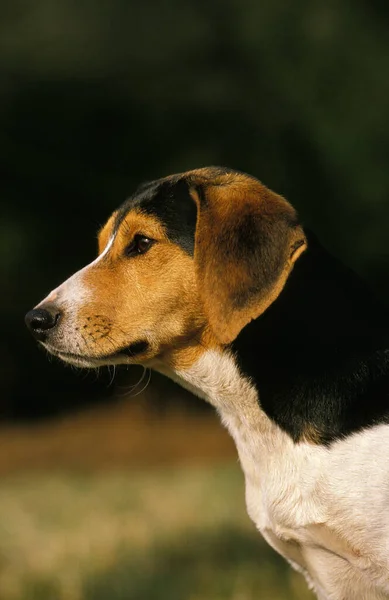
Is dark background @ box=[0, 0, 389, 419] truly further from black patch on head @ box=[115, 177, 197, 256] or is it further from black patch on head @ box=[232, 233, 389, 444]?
black patch on head @ box=[232, 233, 389, 444]

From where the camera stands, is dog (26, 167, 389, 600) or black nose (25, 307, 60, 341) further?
black nose (25, 307, 60, 341)

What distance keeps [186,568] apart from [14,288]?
7795 mm

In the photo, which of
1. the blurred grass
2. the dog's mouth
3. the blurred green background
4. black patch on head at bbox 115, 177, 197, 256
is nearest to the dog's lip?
the dog's mouth

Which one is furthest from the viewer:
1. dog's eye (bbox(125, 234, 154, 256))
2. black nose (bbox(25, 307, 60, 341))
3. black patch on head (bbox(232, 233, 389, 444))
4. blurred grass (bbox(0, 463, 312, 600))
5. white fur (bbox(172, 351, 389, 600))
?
blurred grass (bbox(0, 463, 312, 600))

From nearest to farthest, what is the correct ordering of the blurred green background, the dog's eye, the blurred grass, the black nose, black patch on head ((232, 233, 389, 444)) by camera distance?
black patch on head ((232, 233, 389, 444))
the black nose
the dog's eye
the blurred grass
the blurred green background

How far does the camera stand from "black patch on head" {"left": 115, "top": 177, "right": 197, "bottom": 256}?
4387mm

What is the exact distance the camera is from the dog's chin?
14.2 feet

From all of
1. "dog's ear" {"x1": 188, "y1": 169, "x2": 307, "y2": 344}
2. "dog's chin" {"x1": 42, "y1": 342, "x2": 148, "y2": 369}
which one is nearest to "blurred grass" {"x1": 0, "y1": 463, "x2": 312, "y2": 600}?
"dog's chin" {"x1": 42, "y1": 342, "x2": 148, "y2": 369}

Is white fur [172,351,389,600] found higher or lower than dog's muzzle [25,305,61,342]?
lower

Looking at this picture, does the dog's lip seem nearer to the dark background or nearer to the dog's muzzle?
the dog's muzzle

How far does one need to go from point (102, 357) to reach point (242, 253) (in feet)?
2.63

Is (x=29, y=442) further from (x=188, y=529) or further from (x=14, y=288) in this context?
(x=188, y=529)

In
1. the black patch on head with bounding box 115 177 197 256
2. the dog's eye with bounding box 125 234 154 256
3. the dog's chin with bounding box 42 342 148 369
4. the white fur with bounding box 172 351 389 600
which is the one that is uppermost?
the black patch on head with bounding box 115 177 197 256

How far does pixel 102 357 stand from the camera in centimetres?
435
